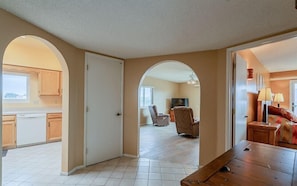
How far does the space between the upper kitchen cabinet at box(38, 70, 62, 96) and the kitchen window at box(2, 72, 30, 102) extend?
38 cm

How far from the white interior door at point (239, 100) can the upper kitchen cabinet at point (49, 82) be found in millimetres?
4608

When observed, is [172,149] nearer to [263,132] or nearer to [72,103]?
[263,132]

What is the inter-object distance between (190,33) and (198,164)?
2.41 metres

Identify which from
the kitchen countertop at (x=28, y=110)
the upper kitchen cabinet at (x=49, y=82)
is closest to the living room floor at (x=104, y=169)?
the kitchen countertop at (x=28, y=110)

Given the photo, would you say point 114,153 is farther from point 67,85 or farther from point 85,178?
point 67,85

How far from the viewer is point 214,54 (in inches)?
A: 132

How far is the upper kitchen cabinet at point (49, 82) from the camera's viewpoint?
5.17 meters

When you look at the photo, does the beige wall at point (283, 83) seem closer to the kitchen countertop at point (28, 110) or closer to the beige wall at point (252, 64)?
the beige wall at point (252, 64)

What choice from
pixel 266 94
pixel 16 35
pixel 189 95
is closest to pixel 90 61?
pixel 16 35

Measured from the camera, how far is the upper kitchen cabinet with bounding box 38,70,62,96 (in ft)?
17.0

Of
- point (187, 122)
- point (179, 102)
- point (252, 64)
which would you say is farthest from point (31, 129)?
point (179, 102)

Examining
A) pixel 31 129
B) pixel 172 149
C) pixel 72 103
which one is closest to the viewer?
pixel 72 103

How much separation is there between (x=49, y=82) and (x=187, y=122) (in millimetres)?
4214

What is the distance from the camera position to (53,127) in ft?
17.1
